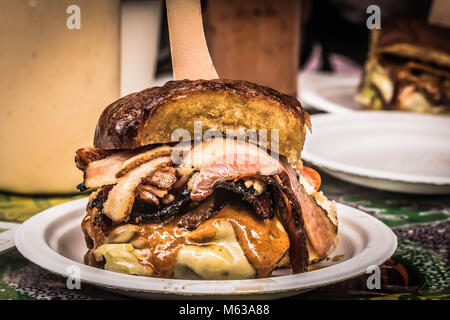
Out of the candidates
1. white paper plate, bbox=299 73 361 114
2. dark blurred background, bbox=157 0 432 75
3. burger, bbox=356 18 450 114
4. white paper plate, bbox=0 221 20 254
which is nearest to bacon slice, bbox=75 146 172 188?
white paper plate, bbox=0 221 20 254

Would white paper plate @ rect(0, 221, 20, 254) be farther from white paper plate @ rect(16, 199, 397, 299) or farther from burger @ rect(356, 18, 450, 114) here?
burger @ rect(356, 18, 450, 114)

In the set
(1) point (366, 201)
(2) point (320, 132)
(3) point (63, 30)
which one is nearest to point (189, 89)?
(3) point (63, 30)

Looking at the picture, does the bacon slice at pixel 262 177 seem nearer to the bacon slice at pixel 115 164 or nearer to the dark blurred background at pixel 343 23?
the bacon slice at pixel 115 164

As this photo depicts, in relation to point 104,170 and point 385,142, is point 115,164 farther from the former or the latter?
point 385,142

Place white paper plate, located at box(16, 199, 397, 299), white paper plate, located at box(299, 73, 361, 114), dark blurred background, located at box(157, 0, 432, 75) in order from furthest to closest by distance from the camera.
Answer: dark blurred background, located at box(157, 0, 432, 75), white paper plate, located at box(299, 73, 361, 114), white paper plate, located at box(16, 199, 397, 299)

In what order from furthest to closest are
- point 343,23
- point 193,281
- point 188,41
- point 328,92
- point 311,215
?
point 343,23 → point 328,92 → point 188,41 → point 311,215 → point 193,281

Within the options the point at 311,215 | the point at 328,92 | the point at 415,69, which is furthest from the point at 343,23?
the point at 311,215
